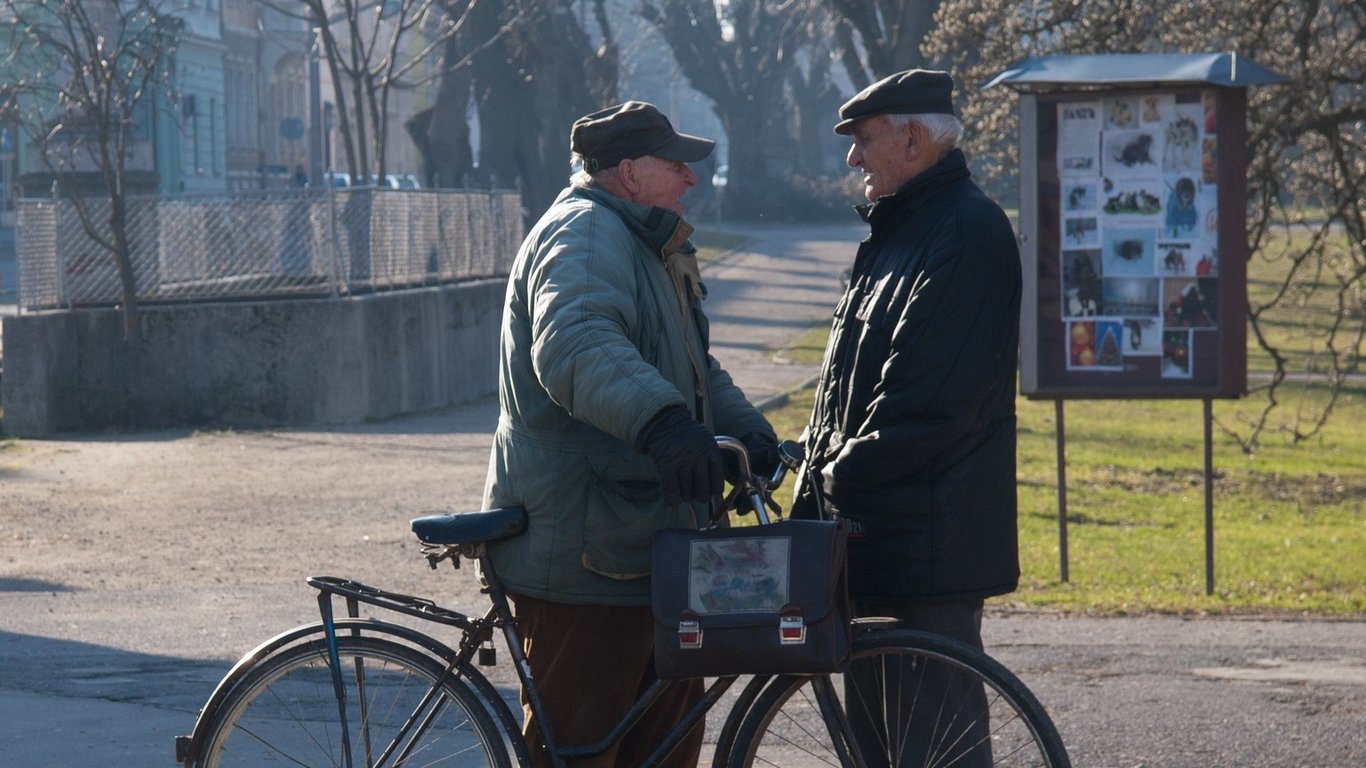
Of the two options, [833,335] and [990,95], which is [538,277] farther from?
[990,95]

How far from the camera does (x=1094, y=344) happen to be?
25.7 ft

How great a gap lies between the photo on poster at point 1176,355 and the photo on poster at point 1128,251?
297 mm

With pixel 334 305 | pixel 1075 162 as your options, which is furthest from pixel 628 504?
pixel 334 305

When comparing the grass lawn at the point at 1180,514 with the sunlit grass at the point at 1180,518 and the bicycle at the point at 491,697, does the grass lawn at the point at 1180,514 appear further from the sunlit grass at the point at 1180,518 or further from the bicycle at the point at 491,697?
the bicycle at the point at 491,697

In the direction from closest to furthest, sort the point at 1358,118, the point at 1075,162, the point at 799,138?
the point at 1075,162 < the point at 1358,118 < the point at 799,138

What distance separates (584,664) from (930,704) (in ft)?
2.46

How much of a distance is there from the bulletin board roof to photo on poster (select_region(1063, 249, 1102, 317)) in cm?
78

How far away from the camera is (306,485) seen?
35.8 ft

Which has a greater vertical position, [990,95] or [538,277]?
[990,95]

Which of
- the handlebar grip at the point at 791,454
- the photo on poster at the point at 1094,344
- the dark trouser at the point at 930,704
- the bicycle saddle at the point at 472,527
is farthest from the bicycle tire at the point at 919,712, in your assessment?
the photo on poster at the point at 1094,344

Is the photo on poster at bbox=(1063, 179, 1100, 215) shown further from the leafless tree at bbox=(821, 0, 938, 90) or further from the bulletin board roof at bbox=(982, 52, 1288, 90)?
the leafless tree at bbox=(821, 0, 938, 90)

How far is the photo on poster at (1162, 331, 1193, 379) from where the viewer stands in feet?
25.4

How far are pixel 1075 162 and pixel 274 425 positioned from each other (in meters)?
7.91

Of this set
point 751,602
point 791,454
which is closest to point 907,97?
point 791,454
